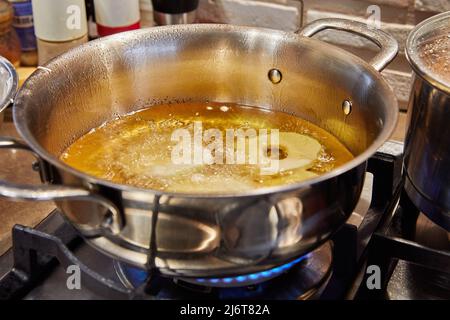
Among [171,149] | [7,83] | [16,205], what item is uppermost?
[7,83]

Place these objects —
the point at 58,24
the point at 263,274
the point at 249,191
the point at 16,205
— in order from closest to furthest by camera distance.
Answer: the point at 249,191
the point at 263,274
the point at 16,205
the point at 58,24

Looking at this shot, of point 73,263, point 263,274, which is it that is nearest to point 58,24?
point 73,263

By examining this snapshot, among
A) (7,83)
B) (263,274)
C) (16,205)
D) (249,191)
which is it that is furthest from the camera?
(16,205)

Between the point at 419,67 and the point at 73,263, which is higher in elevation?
the point at 419,67

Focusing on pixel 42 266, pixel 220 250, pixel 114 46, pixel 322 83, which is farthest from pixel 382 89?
pixel 42 266

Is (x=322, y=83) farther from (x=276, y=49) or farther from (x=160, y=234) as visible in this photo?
(x=160, y=234)

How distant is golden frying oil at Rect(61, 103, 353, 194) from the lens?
0.89 m

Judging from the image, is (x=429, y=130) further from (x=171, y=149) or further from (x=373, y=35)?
(x=171, y=149)

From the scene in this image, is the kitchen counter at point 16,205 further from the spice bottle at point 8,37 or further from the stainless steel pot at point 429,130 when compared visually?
the stainless steel pot at point 429,130

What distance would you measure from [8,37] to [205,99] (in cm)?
50

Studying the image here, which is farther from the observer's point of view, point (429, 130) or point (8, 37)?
point (8, 37)

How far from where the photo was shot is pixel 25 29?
137 centimetres

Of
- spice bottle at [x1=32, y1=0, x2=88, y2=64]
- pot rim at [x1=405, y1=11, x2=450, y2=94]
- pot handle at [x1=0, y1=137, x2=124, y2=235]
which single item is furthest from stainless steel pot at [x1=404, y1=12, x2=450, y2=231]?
spice bottle at [x1=32, y1=0, x2=88, y2=64]

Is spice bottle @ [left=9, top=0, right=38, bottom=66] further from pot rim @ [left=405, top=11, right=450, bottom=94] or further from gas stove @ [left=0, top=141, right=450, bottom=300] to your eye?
pot rim @ [left=405, top=11, right=450, bottom=94]
